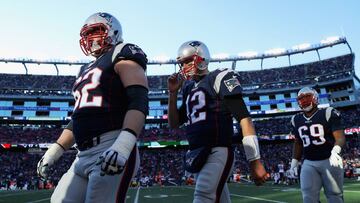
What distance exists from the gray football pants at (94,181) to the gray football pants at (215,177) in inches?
A: 35.1

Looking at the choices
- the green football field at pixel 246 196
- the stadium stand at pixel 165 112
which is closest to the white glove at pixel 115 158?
the green football field at pixel 246 196

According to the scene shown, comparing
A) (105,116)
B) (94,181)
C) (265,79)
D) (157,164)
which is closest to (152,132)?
(157,164)

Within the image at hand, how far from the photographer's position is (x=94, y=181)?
259 cm

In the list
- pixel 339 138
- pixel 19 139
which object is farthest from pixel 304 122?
pixel 19 139

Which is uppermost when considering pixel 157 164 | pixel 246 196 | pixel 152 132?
pixel 152 132

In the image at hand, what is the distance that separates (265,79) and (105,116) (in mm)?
54946

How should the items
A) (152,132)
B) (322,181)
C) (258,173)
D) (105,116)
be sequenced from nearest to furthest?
(105,116), (258,173), (322,181), (152,132)

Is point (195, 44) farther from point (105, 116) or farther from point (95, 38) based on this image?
point (105, 116)

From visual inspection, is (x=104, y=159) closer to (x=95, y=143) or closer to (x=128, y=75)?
(x=95, y=143)

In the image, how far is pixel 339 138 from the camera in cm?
564

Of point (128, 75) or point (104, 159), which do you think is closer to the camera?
point (104, 159)

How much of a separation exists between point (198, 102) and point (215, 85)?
0.30m

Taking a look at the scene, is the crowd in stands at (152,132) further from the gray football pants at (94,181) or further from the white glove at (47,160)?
the gray football pants at (94,181)

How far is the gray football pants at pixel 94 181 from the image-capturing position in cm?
257
